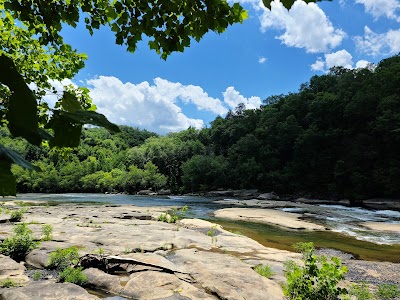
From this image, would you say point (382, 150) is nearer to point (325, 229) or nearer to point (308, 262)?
point (325, 229)

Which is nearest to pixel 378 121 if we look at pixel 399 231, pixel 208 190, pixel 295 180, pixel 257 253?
pixel 295 180

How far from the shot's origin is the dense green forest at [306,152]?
42.3m

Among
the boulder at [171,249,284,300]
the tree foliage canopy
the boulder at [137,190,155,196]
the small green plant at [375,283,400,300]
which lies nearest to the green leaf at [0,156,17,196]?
the tree foliage canopy

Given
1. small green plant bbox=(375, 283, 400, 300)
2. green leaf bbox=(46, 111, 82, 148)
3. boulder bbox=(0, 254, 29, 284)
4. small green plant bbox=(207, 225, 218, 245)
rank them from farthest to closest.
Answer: small green plant bbox=(207, 225, 218, 245)
small green plant bbox=(375, 283, 400, 300)
boulder bbox=(0, 254, 29, 284)
green leaf bbox=(46, 111, 82, 148)

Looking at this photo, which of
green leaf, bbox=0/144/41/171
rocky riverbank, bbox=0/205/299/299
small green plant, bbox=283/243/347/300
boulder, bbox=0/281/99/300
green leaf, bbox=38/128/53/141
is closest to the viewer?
green leaf, bbox=0/144/41/171

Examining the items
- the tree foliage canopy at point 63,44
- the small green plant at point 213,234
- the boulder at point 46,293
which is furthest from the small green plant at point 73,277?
the small green plant at point 213,234

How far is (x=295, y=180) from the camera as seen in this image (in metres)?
50.9

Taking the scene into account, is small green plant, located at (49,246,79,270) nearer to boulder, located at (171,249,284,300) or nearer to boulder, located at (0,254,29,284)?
boulder, located at (0,254,29,284)

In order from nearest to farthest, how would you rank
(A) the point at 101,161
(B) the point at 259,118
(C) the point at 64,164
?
(B) the point at 259,118, (C) the point at 64,164, (A) the point at 101,161

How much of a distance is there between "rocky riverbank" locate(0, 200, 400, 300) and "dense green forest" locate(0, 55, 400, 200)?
19964 mm

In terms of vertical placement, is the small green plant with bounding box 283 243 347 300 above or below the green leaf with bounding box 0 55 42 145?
below

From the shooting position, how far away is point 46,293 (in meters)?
5.11

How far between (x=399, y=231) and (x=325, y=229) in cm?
415

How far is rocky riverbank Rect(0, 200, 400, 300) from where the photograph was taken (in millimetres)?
5480
